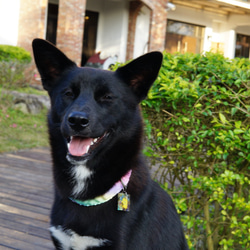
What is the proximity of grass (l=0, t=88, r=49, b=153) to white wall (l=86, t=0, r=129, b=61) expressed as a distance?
7862 millimetres

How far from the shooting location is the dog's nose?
1.94 m

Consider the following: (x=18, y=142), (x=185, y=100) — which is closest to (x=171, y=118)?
(x=185, y=100)

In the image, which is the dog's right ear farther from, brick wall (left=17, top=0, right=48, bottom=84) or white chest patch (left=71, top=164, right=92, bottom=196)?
brick wall (left=17, top=0, right=48, bottom=84)

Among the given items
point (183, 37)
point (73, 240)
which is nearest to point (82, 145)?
point (73, 240)

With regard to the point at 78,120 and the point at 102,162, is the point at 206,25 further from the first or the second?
the point at 78,120

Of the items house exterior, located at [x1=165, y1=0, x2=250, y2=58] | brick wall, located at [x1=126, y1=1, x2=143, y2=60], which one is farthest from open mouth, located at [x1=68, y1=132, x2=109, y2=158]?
house exterior, located at [x1=165, y1=0, x2=250, y2=58]

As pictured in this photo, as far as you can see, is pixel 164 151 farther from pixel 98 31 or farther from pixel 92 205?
pixel 98 31

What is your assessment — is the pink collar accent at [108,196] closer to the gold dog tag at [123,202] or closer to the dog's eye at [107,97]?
the gold dog tag at [123,202]

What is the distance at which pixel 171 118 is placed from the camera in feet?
9.05

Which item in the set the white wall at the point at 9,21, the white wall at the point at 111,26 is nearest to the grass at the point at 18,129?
the white wall at the point at 9,21

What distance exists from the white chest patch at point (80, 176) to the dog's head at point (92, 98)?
16 cm

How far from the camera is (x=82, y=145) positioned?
2062 mm

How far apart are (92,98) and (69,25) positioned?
1108 centimetres

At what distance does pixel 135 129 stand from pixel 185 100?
60 cm
